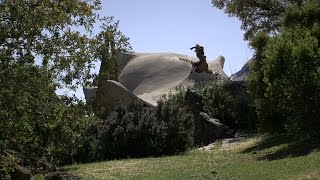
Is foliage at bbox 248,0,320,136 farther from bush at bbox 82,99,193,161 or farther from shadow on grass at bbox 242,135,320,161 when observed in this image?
bush at bbox 82,99,193,161

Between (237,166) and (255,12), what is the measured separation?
847 inches

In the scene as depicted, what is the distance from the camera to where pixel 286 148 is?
52.3 feet

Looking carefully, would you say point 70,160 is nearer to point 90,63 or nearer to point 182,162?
point 182,162

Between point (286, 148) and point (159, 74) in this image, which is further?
point (159, 74)

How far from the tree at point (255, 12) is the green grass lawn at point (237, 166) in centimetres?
1513

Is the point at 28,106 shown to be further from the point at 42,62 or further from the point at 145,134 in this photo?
the point at 145,134

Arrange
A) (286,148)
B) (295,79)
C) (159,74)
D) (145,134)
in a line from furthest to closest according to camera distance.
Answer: (159,74) < (145,134) < (286,148) < (295,79)

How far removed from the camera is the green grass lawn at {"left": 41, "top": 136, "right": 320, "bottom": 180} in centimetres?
1153

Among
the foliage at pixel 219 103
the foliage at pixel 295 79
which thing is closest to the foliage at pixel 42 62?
the foliage at pixel 295 79

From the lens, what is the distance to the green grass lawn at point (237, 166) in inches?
454

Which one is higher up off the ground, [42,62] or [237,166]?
[42,62]

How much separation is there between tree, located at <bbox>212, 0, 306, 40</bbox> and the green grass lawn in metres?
Answer: 15.1

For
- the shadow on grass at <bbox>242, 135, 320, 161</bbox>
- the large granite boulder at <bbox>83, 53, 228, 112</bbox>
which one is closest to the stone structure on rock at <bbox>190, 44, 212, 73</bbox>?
the large granite boulder at <bbox>83, 53, 228, 112</bbox>

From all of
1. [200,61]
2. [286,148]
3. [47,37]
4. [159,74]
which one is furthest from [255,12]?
[47,37]
